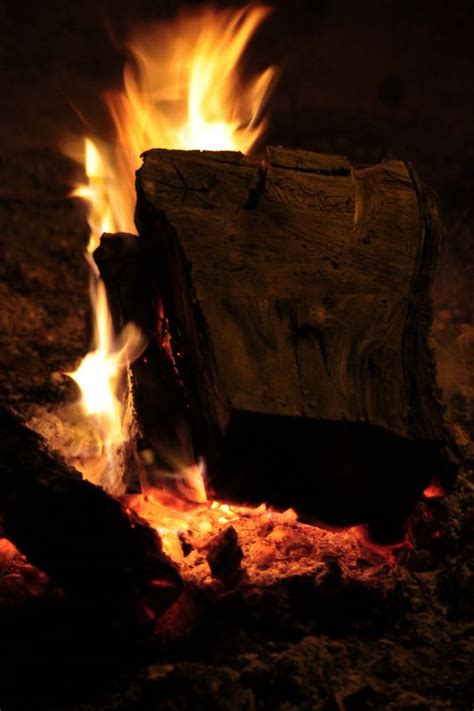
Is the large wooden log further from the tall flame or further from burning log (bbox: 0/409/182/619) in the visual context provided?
the tall flame

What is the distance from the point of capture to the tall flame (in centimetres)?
242

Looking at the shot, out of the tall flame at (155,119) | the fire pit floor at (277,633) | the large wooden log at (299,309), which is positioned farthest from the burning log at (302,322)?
the tall flame at (155,119)

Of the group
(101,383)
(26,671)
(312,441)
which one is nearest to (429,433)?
(312,441)

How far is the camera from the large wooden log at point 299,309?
1.53 metres

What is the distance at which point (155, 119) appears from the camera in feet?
9.45

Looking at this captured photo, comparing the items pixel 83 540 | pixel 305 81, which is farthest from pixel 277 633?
pixel 305 81

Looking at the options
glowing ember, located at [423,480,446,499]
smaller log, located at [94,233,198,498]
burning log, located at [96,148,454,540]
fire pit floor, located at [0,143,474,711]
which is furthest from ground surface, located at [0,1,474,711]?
smaller log, located at [94,233,198,498]

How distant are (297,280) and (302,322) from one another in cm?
15

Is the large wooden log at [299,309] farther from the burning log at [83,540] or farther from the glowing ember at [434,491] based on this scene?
the burning log at [83,540]

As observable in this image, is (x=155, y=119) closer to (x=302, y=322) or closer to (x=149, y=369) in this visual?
(x=149, y=369)

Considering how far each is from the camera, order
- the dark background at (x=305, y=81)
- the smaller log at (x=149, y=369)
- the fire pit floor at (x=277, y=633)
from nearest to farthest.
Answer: the fire pit floor at (x=277, y=633) < the smaller log at (x=149, y=369) < the dark background at (x=305, y=81)

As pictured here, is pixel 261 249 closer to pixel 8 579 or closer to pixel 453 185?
pixel 8 579

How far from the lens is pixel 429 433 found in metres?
1.51

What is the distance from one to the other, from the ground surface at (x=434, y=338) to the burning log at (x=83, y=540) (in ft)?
0.32
